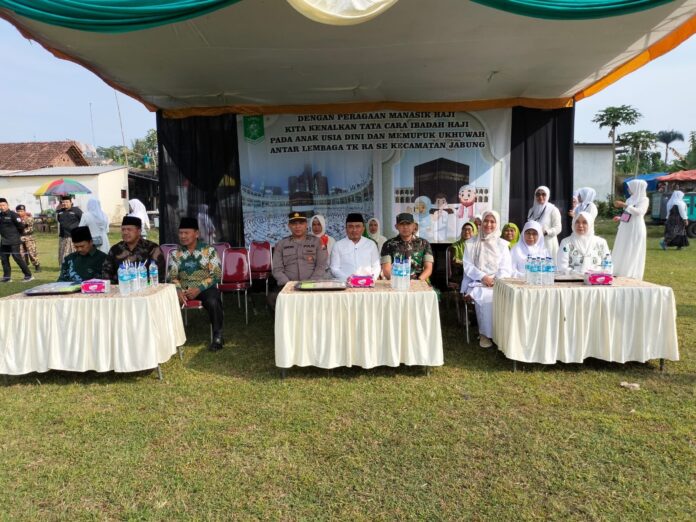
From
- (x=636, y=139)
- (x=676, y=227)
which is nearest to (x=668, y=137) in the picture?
(x=636, y=139)

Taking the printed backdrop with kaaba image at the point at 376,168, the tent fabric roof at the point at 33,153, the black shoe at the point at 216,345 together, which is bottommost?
the black shoe at the point at 216,345

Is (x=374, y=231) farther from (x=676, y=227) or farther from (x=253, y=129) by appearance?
(x=676, y=227)

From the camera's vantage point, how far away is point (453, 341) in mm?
4461

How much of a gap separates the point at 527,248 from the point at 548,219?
66.8 inches

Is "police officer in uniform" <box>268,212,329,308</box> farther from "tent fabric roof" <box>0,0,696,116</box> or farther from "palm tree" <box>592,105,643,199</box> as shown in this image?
"palm tree" <box>592,105,643,199</box>

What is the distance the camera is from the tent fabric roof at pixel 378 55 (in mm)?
3512

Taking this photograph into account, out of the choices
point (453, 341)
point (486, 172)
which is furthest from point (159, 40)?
point (486, 172)

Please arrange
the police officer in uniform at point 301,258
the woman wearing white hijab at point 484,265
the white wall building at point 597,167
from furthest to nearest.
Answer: the white wall building at point 597,167, the police officer in uniform at point 301,258, the woman wearing white hijab at point 484,265

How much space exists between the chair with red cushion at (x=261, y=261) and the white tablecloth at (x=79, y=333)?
8.42ft

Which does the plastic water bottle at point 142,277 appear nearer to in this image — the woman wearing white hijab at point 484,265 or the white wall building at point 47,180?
the woman wearing white hijab at point 484,265

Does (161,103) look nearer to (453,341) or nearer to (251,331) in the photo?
(251,331)

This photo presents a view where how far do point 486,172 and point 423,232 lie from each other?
1.22m

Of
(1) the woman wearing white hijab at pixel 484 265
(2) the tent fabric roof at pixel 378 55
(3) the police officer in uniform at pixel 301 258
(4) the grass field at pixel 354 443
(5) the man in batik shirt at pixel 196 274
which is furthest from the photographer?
(3) the police officer in uniform at pixel 301 258

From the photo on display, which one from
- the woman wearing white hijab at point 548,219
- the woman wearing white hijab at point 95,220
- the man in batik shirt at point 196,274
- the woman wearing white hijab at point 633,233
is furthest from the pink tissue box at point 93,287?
the woman wearing white hijab at point 633,233
